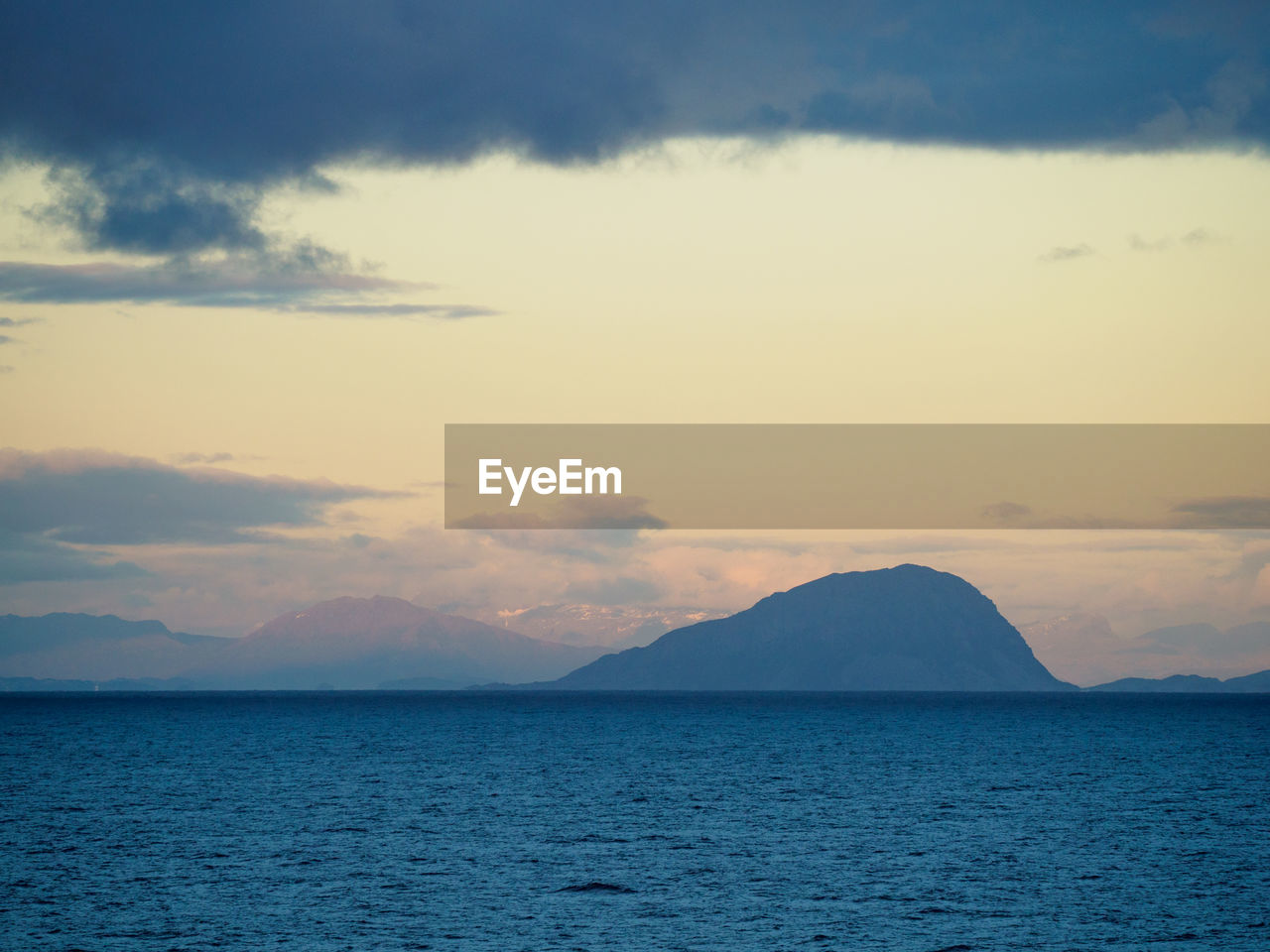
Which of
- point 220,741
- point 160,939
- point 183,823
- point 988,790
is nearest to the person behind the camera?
point 160,939

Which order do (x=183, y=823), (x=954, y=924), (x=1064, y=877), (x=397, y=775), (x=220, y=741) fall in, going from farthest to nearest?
(x=220, y=741) < (x=397, y=775) < (x=183, y=823) < (x=1064, y=877) < (x=954, y=924)

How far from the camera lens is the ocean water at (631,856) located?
50.8 metres

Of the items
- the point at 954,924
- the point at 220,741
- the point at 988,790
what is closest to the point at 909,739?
the point at 988,790

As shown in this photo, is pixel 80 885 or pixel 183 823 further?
pixel 183 823

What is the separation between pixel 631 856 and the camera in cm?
6775

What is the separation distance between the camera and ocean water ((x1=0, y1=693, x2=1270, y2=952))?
50844 mm

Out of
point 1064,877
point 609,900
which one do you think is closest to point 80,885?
point 609,900

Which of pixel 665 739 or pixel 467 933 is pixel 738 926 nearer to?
pixel 467 933

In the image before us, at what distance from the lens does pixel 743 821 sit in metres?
81.7

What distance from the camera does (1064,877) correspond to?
62000 mm

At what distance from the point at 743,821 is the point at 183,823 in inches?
1329

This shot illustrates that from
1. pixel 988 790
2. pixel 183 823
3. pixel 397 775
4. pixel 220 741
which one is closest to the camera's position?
pixel 183 823

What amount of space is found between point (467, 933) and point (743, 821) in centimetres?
3429

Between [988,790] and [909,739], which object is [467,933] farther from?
[909,739]
